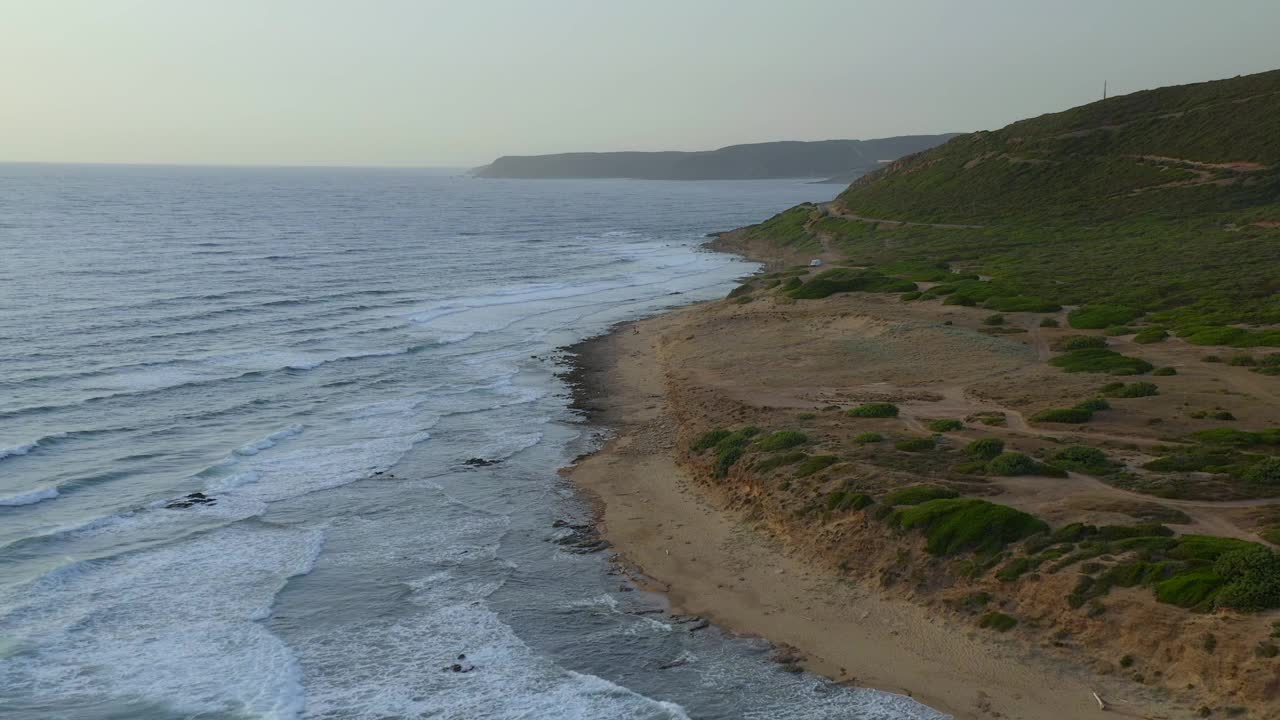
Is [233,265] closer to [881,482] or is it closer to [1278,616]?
[881,482]

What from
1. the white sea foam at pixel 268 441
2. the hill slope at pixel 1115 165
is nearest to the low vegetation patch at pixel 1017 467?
the white sea foam at pixel 268 441

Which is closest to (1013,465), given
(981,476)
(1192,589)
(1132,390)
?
(981,476)

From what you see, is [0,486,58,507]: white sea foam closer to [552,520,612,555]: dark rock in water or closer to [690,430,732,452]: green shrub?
[552,520,612,555]: dark rock in water

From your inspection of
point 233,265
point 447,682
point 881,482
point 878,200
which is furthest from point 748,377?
point 878,200

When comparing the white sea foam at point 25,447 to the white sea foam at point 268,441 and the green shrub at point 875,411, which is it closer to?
the white sea foam at point 268,441

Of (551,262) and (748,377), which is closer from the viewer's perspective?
(748,377)

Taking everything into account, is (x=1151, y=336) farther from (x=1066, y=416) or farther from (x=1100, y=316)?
(x=1066, y=416)
